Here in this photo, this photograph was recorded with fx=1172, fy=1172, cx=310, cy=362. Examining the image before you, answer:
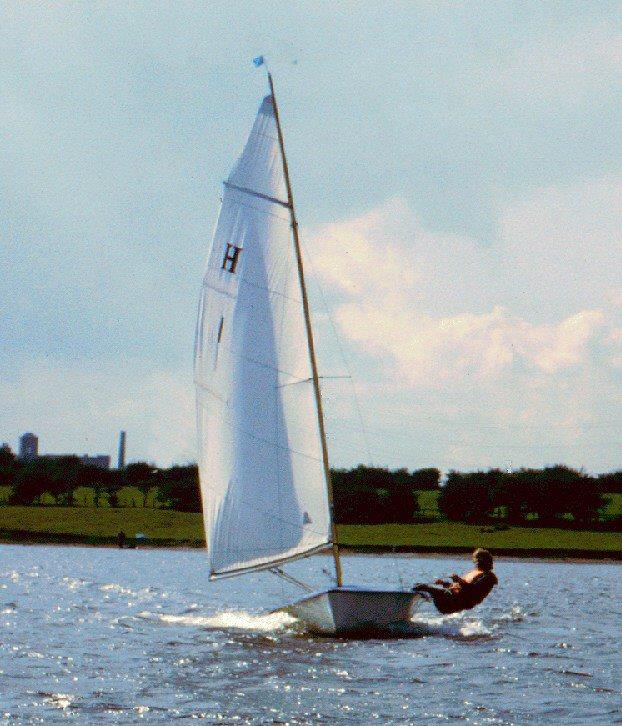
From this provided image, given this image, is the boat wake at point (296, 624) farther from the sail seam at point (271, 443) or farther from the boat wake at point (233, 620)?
the sail seam at point (271, 443)

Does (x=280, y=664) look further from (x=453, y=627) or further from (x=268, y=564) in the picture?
(x=453, y=627)

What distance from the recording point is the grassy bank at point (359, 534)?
11950 centimetres

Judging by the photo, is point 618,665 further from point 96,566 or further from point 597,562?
point 597,562

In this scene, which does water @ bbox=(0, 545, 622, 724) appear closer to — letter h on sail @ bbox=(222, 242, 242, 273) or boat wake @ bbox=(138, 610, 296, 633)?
boat wake @ bbox=(138, 610, 296, 633)

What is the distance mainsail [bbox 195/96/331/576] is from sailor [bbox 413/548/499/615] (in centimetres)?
411

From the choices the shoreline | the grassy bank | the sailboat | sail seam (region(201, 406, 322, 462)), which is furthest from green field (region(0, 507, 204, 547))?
sail seam (region(201, 406, 322, 462))

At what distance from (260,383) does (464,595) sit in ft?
29.7

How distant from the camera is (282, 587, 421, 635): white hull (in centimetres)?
3241

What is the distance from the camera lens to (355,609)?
32.5m

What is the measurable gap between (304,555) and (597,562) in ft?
275

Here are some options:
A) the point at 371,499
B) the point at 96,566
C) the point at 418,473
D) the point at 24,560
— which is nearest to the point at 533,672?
the point at 96,566

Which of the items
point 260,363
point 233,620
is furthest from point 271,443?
point 233,620

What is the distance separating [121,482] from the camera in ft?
→ 648

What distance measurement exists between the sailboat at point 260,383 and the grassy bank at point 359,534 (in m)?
82.8
